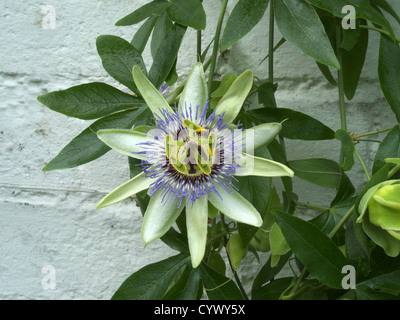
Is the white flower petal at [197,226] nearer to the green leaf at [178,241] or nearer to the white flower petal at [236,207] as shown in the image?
the white flower petal at [236,207]

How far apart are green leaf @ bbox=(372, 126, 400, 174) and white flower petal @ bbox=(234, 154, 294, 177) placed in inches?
10.3

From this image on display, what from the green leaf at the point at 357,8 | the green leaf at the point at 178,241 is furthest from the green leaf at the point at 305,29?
the green leaf at the point at 178,241

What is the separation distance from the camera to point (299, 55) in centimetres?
131

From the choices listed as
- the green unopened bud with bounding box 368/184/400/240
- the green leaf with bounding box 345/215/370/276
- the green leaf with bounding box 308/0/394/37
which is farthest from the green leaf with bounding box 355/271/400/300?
the green leaf with bounding box 308/0/394/37

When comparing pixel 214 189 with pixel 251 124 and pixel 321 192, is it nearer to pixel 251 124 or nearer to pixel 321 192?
pixel 251 124

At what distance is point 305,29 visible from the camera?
845mm

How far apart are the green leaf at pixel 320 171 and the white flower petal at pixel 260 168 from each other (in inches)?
10.6

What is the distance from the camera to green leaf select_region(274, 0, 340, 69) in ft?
2.65

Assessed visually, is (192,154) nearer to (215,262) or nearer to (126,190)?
(126,190)

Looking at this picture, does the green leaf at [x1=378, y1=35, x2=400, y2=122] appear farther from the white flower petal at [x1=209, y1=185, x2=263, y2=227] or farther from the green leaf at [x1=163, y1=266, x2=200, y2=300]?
the green leaf at [x1=163, y1=266, x2=200, y2=300]

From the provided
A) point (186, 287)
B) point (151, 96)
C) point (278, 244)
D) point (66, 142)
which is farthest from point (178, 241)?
point (66, 142)

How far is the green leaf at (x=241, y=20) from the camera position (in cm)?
84

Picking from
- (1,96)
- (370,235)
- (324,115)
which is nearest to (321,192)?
(324,115)

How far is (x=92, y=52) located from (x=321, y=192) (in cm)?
77
